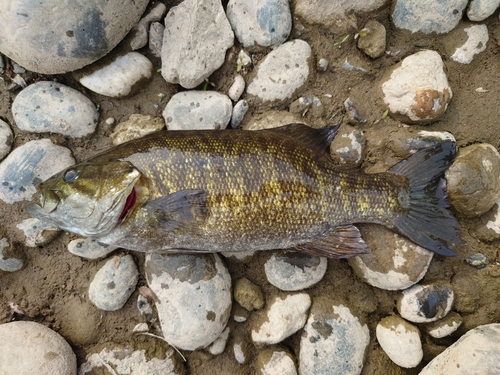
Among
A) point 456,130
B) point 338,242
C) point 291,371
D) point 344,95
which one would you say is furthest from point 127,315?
point 456,130

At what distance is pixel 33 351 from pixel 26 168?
1.46 meters

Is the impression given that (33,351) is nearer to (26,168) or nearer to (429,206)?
(26,168)

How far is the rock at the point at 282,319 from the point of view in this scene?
2904 millimetres

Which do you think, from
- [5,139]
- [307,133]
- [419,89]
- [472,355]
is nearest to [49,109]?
[5,139]

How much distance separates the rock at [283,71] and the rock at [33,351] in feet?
8.80

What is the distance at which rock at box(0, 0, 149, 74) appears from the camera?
8.27 ft

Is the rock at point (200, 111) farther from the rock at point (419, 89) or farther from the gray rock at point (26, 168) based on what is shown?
the rock at point (419, 89)

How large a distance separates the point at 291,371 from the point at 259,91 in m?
2.41

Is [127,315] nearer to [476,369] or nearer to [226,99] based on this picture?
[226,99]

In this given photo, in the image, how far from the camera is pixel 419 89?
2787mm

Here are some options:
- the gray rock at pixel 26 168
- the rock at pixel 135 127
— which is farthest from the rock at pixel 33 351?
the rock at pixel 135 127

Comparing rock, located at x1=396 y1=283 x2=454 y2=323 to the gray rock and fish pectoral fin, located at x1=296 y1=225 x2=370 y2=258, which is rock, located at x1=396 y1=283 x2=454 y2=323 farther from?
the gray rock

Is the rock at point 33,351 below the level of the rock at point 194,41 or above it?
below

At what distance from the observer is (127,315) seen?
2986 mm
